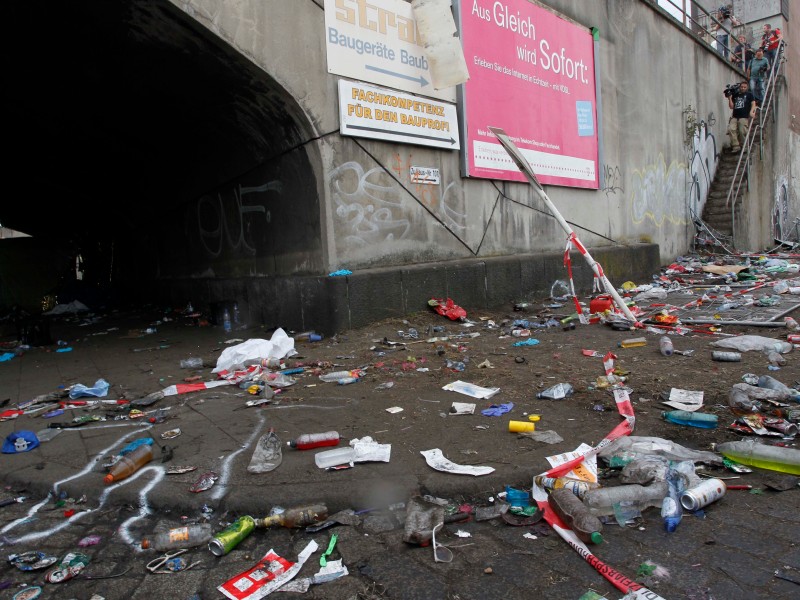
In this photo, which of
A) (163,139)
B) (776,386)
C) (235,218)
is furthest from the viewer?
(163,139)

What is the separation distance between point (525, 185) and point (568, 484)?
267 inches

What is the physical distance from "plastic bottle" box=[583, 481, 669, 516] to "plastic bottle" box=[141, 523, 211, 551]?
1.60 m

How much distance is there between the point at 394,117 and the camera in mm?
6375

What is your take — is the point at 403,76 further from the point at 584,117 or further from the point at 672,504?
the point at 672,504

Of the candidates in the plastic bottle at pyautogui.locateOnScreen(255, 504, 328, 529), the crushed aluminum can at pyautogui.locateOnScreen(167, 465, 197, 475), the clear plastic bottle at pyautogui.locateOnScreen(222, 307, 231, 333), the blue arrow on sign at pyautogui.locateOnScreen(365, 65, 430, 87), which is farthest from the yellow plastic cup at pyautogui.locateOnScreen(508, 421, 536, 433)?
the clear plastic bottle at pyautogui.locateOnScreen(222, 307, 231, 333)

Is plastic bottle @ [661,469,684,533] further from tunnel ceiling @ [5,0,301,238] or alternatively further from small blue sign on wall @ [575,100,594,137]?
small blue sign on wall @ [575,100,594,137]

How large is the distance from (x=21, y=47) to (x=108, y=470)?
18.0 ft

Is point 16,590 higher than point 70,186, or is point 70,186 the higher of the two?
point 70,186

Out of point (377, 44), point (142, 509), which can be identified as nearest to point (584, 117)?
point (377, 44)

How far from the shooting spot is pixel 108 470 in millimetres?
2742

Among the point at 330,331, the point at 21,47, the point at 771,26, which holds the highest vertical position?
the point at 771,26

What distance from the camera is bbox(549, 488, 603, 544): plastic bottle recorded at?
1975 mm

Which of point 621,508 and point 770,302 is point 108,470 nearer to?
point 621,508

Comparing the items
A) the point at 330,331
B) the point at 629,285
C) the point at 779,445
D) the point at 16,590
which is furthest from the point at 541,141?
the point at 16,590
